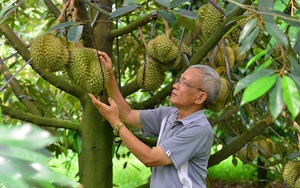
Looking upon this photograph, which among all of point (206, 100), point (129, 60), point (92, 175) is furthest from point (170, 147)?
point (129, 60)

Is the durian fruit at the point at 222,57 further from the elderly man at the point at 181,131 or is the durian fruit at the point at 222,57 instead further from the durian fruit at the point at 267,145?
the durian fruit at the point at 267,145

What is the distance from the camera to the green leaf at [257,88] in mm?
631

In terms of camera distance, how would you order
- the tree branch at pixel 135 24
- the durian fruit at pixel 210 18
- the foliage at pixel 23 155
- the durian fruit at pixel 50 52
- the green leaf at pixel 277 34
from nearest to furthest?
the foliage at pixel 23 155, the green leaf at pixel 277 34, the durian fruit at pixel 50 52, the tree branch at pixel 135 24, the durian fruit at pixel 210 18

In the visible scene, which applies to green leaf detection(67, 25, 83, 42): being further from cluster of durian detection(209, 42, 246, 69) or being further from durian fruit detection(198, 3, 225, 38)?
cluster of durian detection(209, 42, 246, 69)

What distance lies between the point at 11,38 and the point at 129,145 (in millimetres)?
612

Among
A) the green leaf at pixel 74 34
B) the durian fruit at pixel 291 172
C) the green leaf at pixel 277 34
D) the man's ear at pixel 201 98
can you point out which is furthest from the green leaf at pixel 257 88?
the durian fruit at pixel 291 172

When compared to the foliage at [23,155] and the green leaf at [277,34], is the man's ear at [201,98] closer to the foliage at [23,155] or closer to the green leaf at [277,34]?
the green leaf at [277,34]

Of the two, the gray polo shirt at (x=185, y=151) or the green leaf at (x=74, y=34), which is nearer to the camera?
the green leaf at (x=74, y=34)

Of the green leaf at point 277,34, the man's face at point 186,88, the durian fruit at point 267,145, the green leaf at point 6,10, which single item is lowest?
the durian fruit at point 267,145

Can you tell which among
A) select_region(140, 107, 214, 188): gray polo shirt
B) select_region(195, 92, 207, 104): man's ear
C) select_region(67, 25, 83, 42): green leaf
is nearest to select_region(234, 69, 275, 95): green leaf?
select_region(67, 25, 83, 42): green leaf

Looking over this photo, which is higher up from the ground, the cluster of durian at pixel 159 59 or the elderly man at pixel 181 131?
the cluster of durian at pixel 159 59

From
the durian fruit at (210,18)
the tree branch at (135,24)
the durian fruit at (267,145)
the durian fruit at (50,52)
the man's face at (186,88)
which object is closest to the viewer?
the durian fruit at (50,52)

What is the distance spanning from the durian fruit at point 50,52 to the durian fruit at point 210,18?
0.48 metres

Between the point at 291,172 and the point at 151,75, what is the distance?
62 centimetres
